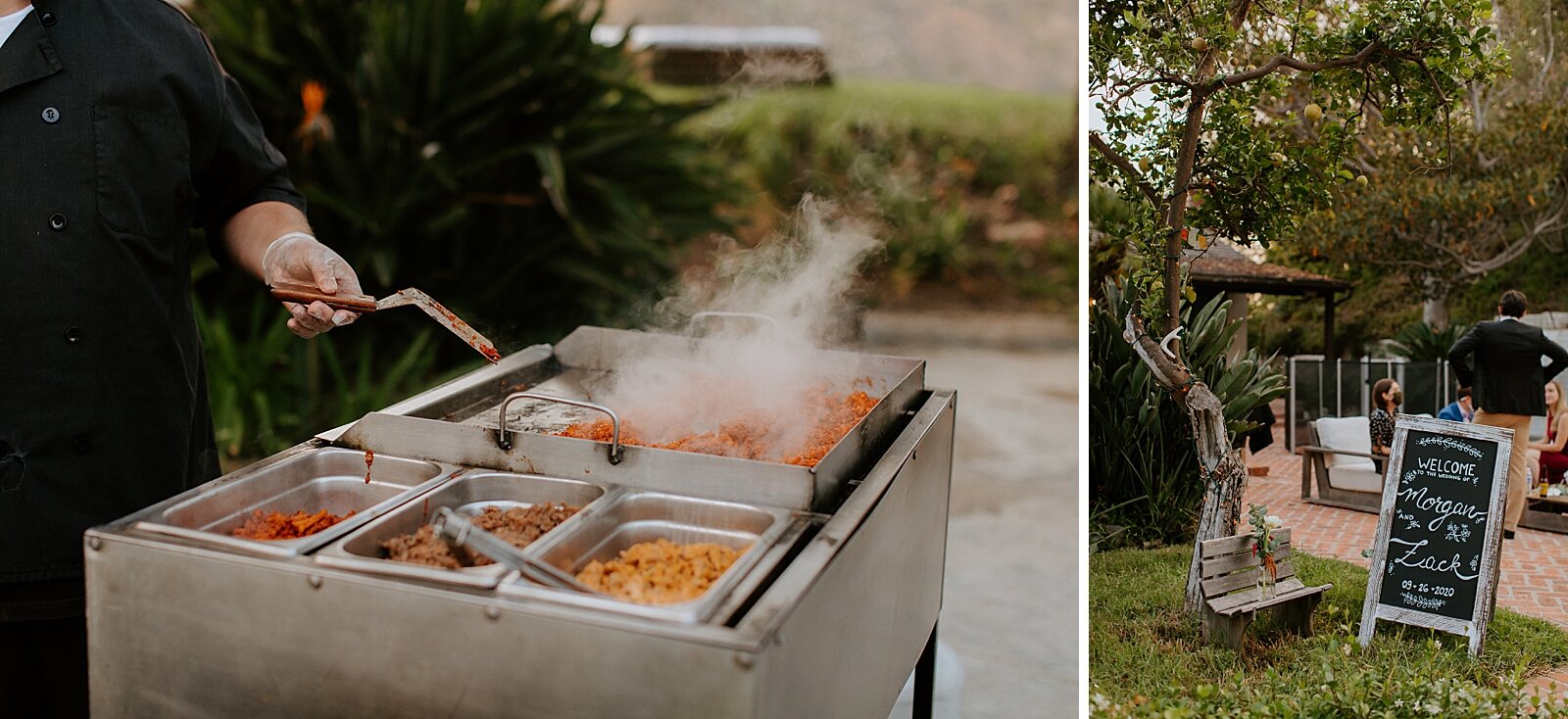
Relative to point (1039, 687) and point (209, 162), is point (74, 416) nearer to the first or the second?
point (209, 162)

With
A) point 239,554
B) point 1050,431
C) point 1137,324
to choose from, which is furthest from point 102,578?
point 1050,431

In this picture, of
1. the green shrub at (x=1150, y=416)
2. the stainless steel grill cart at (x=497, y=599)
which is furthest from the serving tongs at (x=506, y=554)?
the green shrub at (x=1150, y=416)

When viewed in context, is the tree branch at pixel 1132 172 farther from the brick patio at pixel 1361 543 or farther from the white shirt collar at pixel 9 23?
the white shirt collar at pixel 9 23

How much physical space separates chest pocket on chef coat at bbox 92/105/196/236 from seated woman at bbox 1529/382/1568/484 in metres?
2.72

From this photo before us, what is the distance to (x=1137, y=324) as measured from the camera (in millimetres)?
2256

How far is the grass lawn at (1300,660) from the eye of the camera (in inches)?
82.7

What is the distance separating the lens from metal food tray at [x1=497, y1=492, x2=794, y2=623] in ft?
4.78

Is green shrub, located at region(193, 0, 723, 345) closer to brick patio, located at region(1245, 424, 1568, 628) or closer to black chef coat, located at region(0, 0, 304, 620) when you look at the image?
black chef coat, located at region(0, 0, 304, 620)

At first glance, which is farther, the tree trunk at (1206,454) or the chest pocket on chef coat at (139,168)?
the tree trunk at (1206,454)

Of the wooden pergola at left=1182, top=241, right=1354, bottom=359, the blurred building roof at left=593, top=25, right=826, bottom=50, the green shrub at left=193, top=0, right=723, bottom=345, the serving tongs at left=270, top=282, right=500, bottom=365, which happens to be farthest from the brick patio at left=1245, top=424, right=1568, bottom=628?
the blurred building roof at left=593, top=25, right=826, bottom=50

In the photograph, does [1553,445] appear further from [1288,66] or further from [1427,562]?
[1288,66]

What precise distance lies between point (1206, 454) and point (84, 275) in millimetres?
2104

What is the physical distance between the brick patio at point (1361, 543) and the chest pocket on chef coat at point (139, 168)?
215 cm

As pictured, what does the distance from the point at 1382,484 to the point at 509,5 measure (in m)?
3.70
